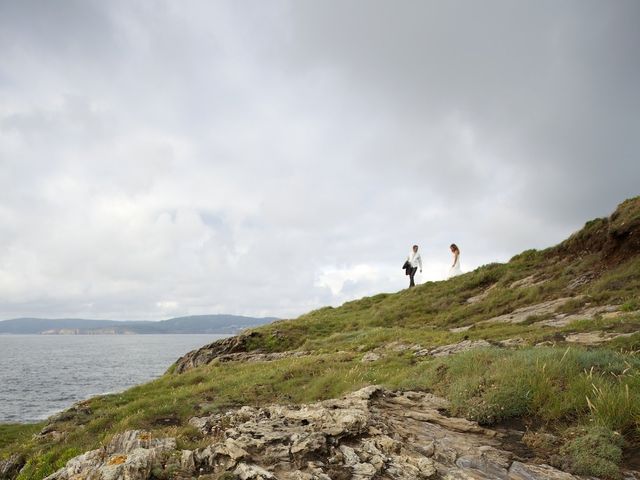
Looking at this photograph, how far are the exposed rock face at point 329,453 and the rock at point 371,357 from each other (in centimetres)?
1022

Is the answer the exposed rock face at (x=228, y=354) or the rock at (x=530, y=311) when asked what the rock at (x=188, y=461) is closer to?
the rock at (x=530, y=311)

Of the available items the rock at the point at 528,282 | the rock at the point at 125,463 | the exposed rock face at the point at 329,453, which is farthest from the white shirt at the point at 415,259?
the rock at the point at 125,463

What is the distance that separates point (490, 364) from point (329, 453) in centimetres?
620

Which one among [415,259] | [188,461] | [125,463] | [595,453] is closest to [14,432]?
[125,463]

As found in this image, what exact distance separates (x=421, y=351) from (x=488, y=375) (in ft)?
31.6

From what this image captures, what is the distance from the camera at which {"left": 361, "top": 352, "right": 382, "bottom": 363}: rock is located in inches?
805

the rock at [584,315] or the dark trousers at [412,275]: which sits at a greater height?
the dark trousers at [412,275]

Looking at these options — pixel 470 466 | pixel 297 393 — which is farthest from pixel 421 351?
pixel 470 466

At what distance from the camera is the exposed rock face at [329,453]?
283 inches

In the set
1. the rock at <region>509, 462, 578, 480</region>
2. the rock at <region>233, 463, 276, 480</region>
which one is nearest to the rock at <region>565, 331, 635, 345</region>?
the rock at <region>509, 462, 578, 480</region>

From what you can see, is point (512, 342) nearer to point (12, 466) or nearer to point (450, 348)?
point (450, 348)

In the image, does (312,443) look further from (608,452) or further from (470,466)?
(608,452)

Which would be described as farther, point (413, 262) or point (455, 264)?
point (413, 262)

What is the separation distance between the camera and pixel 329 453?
7.87 metres
